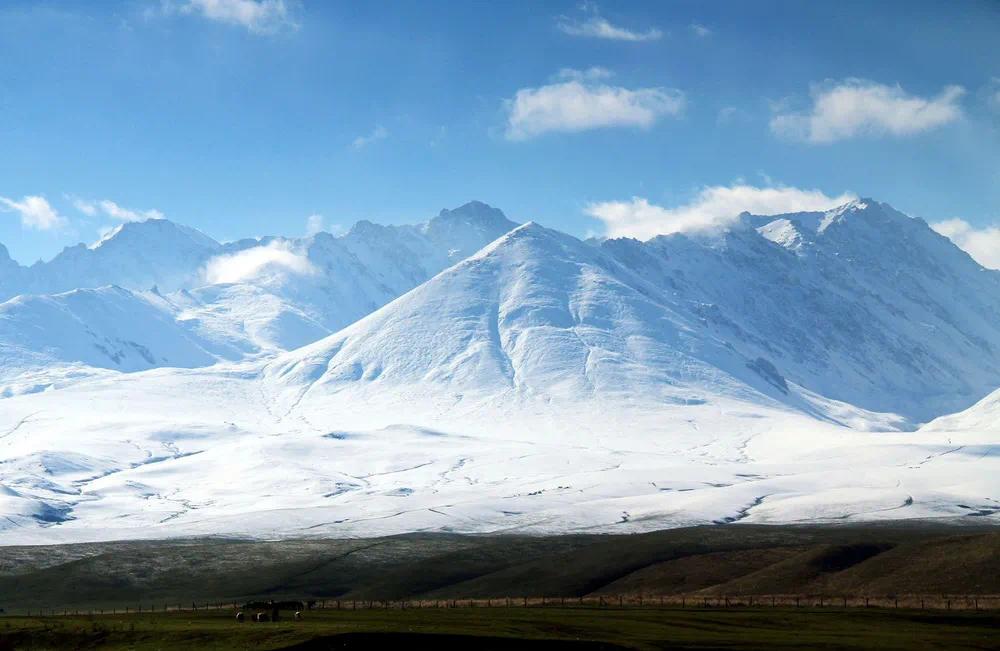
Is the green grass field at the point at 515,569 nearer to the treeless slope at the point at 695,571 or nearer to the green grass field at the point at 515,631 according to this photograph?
the treeless slope at the point at 695,571

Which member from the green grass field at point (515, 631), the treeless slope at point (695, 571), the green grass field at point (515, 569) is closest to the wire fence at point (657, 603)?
the green grass field at point (515, 569)

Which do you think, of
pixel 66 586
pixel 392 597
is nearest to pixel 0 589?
pixel 66 586

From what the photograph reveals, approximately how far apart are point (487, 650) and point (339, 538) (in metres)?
125

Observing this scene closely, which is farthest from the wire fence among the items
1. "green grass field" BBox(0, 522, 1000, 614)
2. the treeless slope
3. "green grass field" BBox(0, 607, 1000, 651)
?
"green grass field" BBox(0, 607, 1000, 651)

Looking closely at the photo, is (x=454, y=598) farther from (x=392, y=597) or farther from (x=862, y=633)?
(x=862, y=633)

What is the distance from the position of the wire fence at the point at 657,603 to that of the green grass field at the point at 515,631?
996 cm

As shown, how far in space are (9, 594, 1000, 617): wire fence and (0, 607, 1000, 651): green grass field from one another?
9.96m

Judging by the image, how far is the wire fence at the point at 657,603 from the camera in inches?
4166

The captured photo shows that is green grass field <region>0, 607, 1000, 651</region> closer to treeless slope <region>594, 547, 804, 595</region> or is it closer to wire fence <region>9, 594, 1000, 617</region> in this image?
wire fence <region>9, 594, 1000, 617</region>

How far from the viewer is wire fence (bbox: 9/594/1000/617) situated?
347ft

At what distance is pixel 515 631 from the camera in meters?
81.4

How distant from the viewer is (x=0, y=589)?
14262 centimetres

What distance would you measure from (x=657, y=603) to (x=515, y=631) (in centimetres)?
3370

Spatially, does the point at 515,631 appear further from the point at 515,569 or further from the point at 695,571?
the point at 515,569
